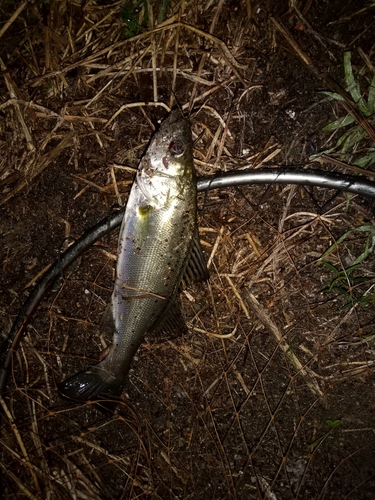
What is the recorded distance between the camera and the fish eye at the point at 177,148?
7.90 ft

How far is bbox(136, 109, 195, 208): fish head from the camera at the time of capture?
7.91 ft

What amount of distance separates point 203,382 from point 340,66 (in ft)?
9.68

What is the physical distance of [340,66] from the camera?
276 cm

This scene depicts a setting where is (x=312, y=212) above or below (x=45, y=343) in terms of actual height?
above

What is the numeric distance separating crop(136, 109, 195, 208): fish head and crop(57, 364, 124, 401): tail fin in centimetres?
142

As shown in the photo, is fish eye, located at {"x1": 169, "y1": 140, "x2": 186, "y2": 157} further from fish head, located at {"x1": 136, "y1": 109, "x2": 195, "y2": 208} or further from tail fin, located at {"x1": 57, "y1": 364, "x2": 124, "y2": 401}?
tail fin, located at {"x1": 57, "y1": 364, "x2": 124, "y2": 401}

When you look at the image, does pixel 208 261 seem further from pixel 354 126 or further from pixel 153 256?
pixel 354 126

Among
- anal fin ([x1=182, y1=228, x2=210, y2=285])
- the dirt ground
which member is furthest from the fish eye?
anal fin ([x1=182, y1=228, x2=210, y2=285])

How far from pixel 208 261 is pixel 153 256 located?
646mm

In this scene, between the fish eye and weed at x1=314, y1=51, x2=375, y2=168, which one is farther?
weed at x1=314, y1=51, x2=375, y2=168

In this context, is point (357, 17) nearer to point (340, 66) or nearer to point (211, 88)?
point (340, 66)

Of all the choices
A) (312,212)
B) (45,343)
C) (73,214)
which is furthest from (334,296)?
(45,343)

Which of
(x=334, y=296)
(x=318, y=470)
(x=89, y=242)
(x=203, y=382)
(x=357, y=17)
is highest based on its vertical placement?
(x=357, y=17)

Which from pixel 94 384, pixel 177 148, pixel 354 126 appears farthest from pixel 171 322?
pixel 354 126
